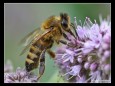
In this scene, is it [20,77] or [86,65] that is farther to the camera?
[20,77]

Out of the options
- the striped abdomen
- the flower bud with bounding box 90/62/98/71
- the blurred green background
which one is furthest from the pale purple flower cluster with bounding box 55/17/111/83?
the blurred green background

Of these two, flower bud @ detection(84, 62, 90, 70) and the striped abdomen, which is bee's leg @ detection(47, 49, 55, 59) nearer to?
the striped abdomen

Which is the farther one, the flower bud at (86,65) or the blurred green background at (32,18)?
the blurred green background at (32,18)

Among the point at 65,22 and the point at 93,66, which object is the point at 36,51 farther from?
the point at 93,66

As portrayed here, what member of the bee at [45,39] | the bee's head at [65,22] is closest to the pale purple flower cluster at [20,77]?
the bee at [45,39]

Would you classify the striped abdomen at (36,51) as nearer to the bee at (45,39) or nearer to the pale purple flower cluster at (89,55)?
the bee at (45,39)

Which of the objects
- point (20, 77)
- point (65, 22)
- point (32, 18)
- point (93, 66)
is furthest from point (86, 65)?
point (32, 18)
